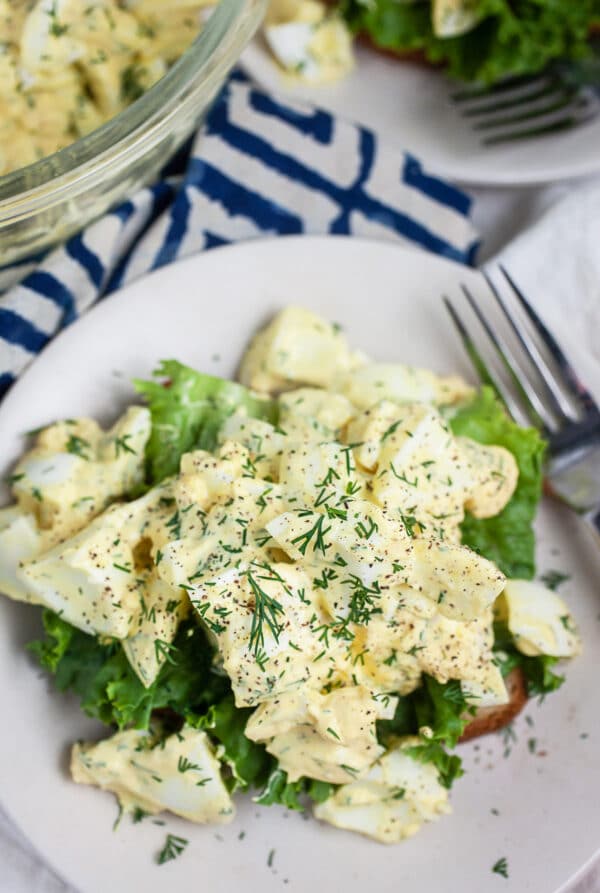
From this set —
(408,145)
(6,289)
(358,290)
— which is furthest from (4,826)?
(408,145)

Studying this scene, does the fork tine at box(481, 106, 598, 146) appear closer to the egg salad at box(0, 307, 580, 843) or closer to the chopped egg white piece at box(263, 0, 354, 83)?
the chopped egg white piece at box(263, 0, 354, 83)

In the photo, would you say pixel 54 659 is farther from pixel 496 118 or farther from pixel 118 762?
pixel 496 118

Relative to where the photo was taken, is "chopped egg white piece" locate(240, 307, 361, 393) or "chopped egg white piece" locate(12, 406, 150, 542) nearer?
"chopped egg white piece" locate(12, 406, 150, 542)

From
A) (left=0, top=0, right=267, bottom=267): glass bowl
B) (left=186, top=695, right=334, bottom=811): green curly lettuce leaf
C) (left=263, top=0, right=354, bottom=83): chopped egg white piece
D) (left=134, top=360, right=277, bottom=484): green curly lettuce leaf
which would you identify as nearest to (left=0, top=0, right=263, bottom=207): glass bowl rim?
(left=0, top=0, right=267, bottom=267): glass bowl

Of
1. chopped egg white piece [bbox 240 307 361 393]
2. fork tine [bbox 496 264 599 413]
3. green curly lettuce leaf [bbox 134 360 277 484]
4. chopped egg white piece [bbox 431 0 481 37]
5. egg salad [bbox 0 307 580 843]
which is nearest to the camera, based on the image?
egg salad [bbox 0 307 580 843]

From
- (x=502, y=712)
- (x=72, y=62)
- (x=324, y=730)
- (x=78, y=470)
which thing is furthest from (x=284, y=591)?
(x=72, y=62)

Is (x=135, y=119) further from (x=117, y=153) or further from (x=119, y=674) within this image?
(x=119, y=674)

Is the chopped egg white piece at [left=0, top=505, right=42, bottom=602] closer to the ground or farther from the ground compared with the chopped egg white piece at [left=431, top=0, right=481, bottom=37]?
closer to the ground
